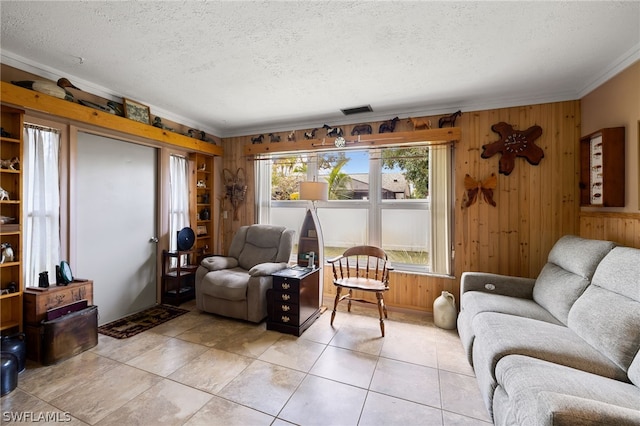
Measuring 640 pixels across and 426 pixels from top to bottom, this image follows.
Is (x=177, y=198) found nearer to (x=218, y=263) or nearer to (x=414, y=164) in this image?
(x=218, y=263)

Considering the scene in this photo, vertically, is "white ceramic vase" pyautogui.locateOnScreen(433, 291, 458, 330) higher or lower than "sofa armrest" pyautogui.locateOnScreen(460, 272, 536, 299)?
lower

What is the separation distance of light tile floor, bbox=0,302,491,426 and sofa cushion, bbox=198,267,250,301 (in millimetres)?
368

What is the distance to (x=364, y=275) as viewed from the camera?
3.57 m

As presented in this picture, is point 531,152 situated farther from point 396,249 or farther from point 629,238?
point 396,249

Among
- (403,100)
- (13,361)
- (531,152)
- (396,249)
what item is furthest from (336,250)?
(13,361)

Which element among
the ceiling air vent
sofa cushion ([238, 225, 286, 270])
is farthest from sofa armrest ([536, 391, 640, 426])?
the ceiling air vent

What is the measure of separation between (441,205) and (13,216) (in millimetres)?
4197

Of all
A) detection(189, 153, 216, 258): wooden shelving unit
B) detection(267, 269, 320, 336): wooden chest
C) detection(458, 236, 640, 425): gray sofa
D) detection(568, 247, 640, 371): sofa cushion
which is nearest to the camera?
detection(458, 236, 640, 425): gray sofa

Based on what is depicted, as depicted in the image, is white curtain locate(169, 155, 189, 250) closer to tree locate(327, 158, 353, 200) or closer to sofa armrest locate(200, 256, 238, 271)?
sofa armrest locate(200, 256, 238, 271)

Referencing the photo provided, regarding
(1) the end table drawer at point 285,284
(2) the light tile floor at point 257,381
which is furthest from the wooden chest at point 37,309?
(1) the end table drawer at point 285,284

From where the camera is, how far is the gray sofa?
1.10m

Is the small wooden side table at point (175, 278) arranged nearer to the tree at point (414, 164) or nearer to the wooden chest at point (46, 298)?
the wooden chest at point (46, 298)

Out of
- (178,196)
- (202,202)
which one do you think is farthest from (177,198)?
(202,202)

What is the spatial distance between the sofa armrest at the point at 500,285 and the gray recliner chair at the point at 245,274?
203 cm
